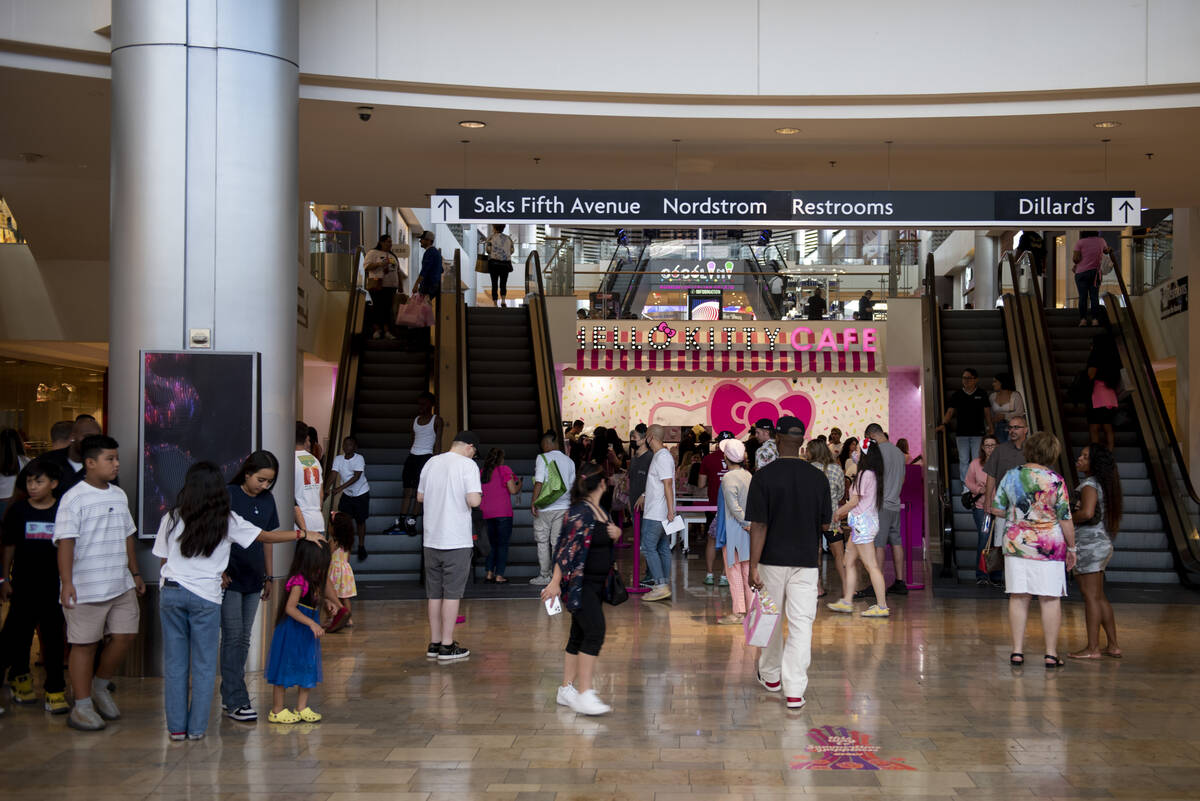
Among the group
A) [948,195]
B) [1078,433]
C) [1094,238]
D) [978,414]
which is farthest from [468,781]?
[1094,238]

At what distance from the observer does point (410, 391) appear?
15.3 m

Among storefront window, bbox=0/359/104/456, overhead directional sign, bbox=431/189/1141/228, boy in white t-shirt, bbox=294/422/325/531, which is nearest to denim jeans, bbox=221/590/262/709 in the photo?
boy in white t-shirt, bbox=294/422/325/531

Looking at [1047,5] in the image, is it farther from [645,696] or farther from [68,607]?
[68,607]

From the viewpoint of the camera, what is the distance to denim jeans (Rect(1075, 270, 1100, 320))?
1498 cm

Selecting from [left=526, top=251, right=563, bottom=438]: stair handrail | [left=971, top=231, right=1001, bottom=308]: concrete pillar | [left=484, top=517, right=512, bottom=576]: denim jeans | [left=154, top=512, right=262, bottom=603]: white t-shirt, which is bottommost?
[left=484, top=517, right=512, bottom=576]: denim jeans

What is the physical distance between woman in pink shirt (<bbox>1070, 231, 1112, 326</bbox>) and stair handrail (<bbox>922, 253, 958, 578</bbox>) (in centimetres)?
180

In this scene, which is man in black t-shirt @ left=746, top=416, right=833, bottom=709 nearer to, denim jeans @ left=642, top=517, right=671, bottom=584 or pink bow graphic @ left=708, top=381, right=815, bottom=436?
denim jeans @ left=642, top=517, right=671, bottom=584

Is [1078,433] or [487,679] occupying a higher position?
[1078,433]

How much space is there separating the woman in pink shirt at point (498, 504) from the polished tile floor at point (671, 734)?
2726 mm

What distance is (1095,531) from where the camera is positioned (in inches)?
306

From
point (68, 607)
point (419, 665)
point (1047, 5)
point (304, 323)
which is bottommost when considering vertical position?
point (419, 665)

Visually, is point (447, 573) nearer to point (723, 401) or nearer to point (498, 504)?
point (498, 504)

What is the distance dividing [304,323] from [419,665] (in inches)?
388

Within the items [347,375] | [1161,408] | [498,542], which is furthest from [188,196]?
[1161,408]
